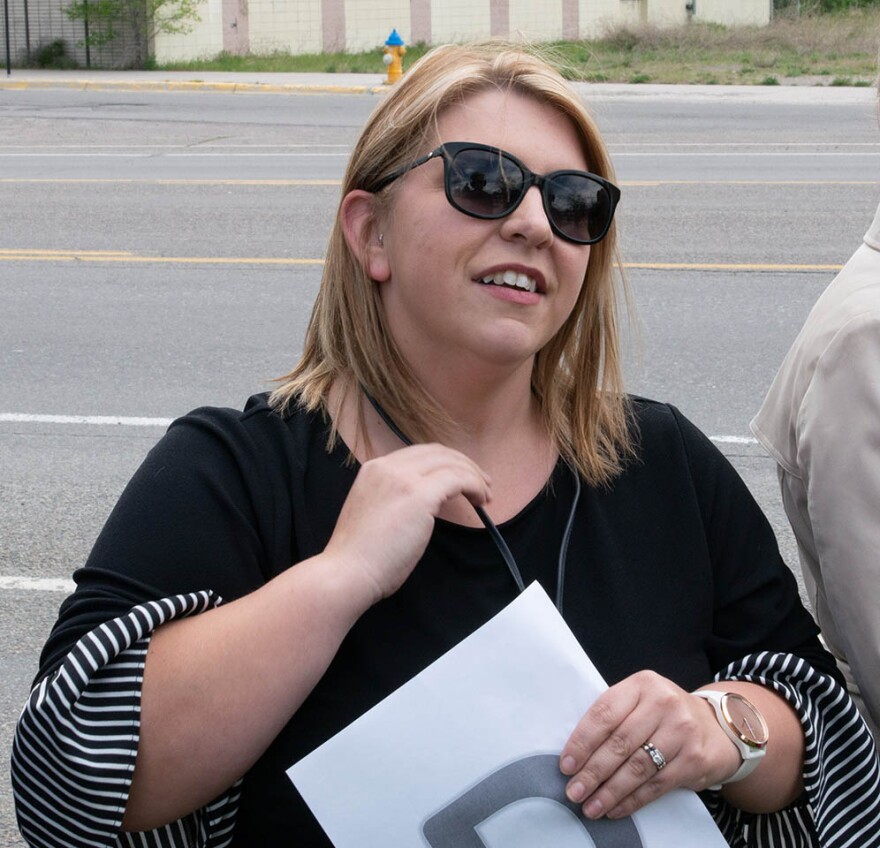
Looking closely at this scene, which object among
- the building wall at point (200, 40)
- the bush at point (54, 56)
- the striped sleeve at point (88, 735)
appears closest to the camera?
the striped sleeve at point (88, 735)

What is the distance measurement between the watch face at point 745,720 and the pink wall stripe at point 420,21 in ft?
106

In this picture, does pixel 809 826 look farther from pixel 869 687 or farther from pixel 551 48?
pixel 551 48

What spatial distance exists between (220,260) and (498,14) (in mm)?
25434

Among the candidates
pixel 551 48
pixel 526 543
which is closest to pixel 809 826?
pixel 526 543

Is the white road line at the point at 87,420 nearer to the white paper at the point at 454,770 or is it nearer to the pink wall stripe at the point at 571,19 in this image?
the white paper at the point at 454,770

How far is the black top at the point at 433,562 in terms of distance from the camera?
1.65 m

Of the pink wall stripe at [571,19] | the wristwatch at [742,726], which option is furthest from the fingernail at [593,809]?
the pink wall stripe at [571,19]

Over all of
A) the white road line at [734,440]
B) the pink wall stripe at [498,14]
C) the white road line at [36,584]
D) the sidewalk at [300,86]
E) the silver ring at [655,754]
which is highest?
the pink wall stripe at [498,14]

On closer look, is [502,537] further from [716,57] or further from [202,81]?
[716,57]

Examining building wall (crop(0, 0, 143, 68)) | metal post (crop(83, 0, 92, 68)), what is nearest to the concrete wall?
building wall (crop(0, 0, 143, 68))

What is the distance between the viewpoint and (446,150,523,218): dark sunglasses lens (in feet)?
5.73

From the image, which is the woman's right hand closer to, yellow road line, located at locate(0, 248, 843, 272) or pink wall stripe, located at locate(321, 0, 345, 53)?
yellow road line, located at locate(0, 248, 843, 272)

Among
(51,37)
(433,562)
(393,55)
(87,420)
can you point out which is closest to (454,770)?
(433,562)

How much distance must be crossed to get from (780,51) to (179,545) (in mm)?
28650
